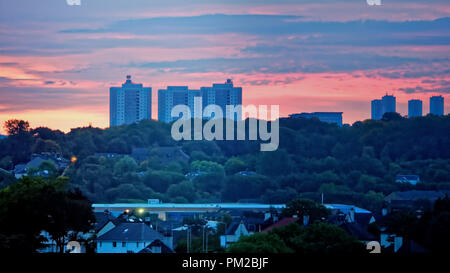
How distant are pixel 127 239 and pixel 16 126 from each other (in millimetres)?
44845

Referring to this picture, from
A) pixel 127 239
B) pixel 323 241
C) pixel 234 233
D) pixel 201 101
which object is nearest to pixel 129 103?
pixel 201 101

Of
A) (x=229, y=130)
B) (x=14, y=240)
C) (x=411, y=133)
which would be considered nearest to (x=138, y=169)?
(x=229, y=130)

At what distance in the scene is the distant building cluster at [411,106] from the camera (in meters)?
66.7

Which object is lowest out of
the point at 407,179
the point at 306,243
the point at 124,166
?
the point at 407,179

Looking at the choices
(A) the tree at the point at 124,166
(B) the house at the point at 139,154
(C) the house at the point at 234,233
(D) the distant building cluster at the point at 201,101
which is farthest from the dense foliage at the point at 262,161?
(C) the house at the point at 234,233

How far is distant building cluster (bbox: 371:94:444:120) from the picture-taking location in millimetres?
66688

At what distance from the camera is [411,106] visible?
69.7 m

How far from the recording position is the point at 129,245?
22.7 metres

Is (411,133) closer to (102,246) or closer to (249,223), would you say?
(249,223)

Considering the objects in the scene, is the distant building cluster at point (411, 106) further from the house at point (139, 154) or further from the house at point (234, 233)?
the house at point (234, 233)

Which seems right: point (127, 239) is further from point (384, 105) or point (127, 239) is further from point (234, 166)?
point (384, 105)

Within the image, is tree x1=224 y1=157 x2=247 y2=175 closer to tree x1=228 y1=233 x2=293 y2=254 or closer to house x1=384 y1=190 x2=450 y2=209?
house x1=384 y1=190 x2=450 y2=209
